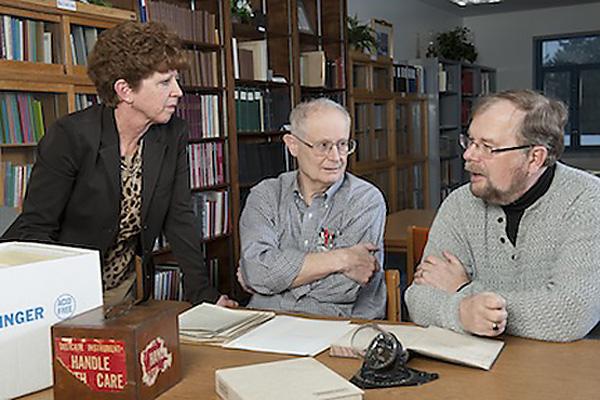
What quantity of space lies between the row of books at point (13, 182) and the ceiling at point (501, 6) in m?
6.27

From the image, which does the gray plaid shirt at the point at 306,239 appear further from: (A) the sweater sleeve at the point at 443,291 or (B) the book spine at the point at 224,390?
(B) the book spine at the point at 224,390

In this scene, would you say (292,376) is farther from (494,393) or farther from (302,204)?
(302,204)

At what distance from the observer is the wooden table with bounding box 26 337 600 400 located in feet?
3.84

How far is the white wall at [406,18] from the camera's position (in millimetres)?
6758

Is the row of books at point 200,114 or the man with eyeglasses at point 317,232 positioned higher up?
the row of books at point 200,114

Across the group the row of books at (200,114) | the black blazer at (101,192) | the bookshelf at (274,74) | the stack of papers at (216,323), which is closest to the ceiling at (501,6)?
the bookshelf at (274,74)

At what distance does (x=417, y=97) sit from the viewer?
7184 millimetres

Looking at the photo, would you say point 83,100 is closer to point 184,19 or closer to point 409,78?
point 184,19

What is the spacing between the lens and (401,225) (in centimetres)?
379

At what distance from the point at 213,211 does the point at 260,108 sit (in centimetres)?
86

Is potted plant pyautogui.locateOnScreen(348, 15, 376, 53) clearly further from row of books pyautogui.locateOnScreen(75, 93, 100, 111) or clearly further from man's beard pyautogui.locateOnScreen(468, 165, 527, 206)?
man's beard pyautogui.locateOnScreen(468, 165, 527, 206)

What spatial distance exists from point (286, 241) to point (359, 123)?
401 centimetres

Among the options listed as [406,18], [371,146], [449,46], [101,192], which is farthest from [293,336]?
[449,46]

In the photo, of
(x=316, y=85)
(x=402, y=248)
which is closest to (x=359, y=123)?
(x=316, y=85)
